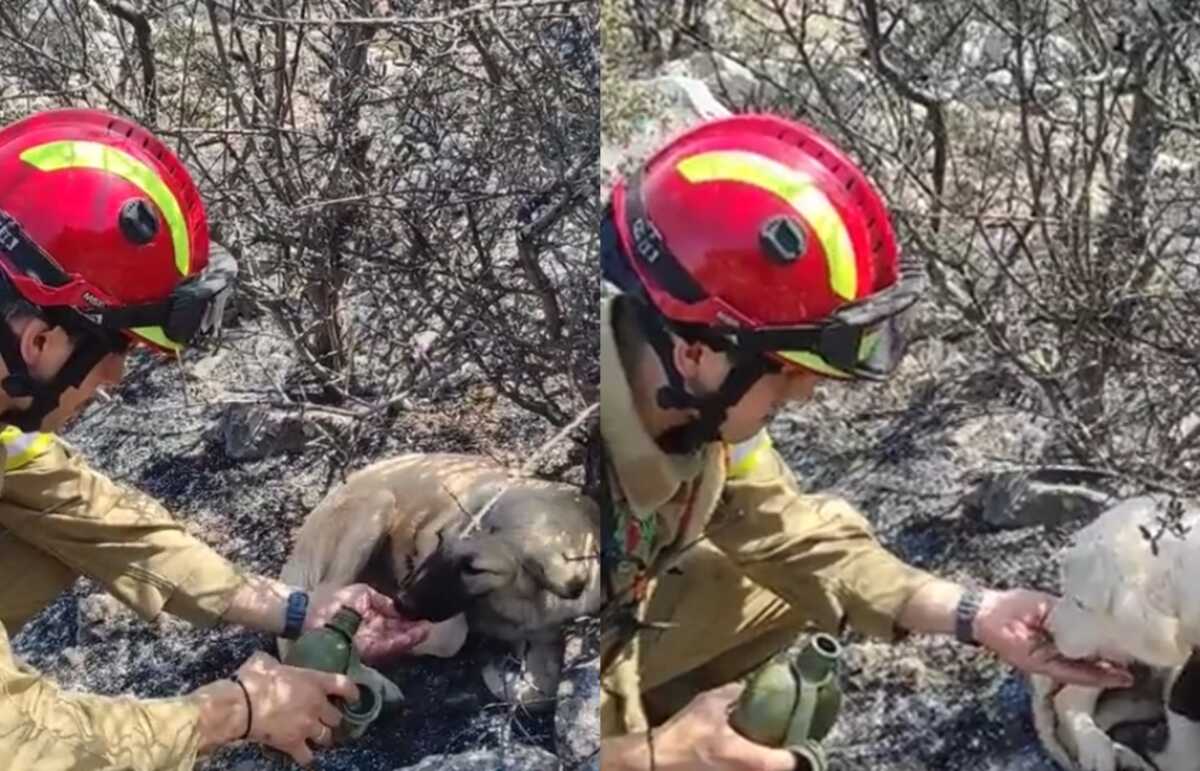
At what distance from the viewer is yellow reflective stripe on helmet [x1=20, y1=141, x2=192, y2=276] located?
1344mm

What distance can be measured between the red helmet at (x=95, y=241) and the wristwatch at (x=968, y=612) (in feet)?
2.48

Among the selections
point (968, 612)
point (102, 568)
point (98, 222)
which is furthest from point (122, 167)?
point (968, 612)

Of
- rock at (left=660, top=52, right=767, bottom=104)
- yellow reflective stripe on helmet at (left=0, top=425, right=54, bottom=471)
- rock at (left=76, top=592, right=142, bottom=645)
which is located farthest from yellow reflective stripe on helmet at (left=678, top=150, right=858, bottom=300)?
rock at (left=76, top=592, right=142, bottom=645)

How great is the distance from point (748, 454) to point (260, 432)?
29.4 inches

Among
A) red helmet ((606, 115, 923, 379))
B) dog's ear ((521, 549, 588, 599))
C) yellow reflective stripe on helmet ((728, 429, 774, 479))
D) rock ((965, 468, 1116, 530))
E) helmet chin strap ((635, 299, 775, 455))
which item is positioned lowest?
dog's ear ((521, 549, 588, 599))

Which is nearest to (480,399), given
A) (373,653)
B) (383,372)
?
(383,372)

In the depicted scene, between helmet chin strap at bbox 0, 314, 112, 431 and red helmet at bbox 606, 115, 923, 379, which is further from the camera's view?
helmet chin strap at bbox 0, 314, 112, 431

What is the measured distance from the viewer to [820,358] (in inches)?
Answer: 45.0

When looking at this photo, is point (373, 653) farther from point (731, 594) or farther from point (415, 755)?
point (731, 594)

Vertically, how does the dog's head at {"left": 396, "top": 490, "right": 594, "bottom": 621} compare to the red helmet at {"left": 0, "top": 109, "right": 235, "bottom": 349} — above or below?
below

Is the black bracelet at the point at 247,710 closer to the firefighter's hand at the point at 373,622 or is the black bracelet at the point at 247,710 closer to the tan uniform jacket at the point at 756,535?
the firefighter's hand at the point at 373,622

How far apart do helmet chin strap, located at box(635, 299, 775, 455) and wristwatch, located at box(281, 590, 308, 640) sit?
66 cm

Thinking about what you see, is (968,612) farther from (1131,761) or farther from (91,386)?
(91,386)

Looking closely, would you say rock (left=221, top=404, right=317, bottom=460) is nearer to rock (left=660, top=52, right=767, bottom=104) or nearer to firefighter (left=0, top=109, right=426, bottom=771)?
firefighter (left=0, top=109, right=426, bottom=771)
